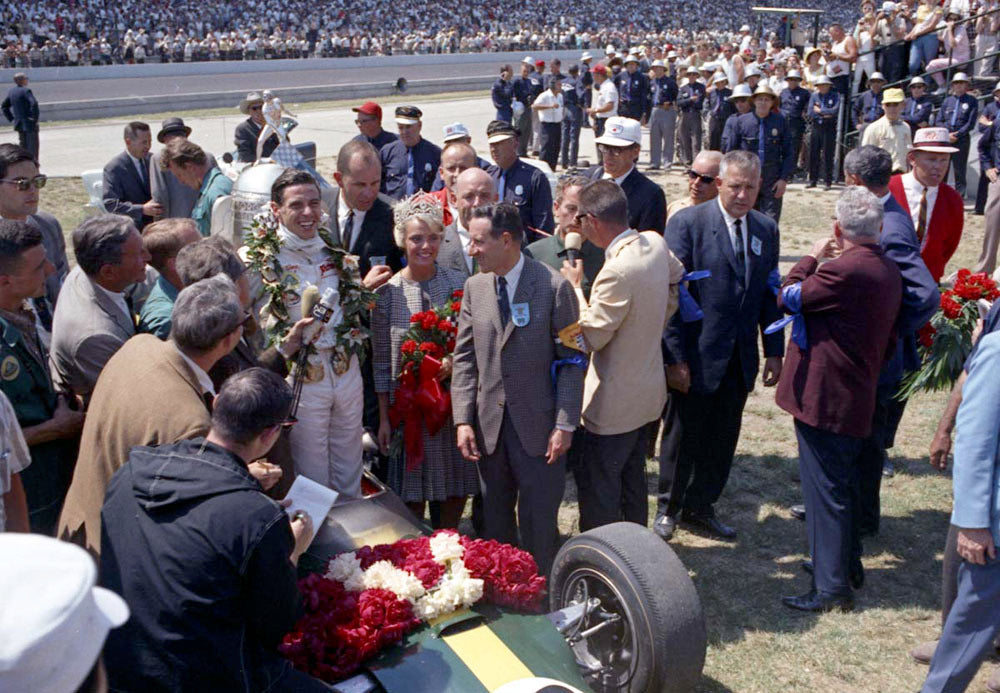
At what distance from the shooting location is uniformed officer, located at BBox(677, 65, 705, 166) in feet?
60.5

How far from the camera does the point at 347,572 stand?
3.52m

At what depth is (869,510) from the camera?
573cm

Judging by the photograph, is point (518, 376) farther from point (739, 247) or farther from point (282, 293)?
point (739, 247)

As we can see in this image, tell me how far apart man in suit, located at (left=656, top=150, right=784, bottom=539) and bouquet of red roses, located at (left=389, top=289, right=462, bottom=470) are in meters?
1.37

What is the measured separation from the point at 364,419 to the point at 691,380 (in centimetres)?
201

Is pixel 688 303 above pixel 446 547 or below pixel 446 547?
above

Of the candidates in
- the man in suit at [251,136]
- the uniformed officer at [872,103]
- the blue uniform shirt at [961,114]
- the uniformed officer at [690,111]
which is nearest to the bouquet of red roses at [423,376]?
the man in suit at [251,136]

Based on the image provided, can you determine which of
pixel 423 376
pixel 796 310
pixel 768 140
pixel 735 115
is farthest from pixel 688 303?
pixel 735 115

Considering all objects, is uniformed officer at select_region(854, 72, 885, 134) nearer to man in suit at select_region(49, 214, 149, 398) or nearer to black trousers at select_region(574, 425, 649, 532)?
black trousers at select_region(574, 425, 649, 532)

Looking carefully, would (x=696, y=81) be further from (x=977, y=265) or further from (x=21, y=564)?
(x=21, y=564)

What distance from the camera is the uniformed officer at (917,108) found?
1490cm

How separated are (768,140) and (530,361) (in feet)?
31.0

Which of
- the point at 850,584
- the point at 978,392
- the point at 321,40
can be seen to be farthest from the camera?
the point at 321,40

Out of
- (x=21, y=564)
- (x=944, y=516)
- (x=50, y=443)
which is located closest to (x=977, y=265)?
(x=944, y=516)
